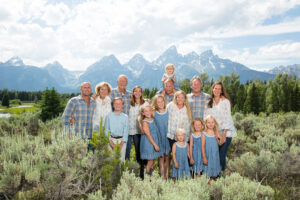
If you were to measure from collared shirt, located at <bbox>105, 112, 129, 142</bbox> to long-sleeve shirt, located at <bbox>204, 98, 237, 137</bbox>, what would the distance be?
1.85 metres

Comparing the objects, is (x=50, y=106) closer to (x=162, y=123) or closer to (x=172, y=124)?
(x=162, y=123)

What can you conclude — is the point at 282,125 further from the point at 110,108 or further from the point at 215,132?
the point at 110,108

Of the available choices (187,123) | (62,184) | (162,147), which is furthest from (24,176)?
(187,123)

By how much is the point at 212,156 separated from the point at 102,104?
8.45ft

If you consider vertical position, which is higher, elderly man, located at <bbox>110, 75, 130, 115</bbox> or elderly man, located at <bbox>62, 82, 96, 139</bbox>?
elderly man, located at <bbox>110, 75, 130, 115</bbox>

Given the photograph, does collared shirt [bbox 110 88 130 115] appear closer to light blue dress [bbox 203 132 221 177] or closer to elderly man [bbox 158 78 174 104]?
elderly man [bbox 158 78 174 104]

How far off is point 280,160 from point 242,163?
2.90ft

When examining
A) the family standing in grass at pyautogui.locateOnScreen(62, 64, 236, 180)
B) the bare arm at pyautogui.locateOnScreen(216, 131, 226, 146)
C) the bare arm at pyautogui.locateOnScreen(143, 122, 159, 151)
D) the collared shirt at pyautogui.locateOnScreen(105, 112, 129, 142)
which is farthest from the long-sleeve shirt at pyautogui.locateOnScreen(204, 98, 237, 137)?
the collared shirt at pyautogui.locateOnScreen(105, 112, 129, 142)

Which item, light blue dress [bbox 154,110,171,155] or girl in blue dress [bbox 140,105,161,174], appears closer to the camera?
girl in blue dress [bbox 140,105,161,174]

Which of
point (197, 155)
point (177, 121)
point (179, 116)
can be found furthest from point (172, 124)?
point (197, 155)

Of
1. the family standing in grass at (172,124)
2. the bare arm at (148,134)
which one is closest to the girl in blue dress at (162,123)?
the family standing in grass at (172,124)

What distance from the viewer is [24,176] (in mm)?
3109

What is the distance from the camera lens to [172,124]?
179 inches

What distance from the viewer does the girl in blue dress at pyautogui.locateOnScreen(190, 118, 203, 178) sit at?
13.9 ft
